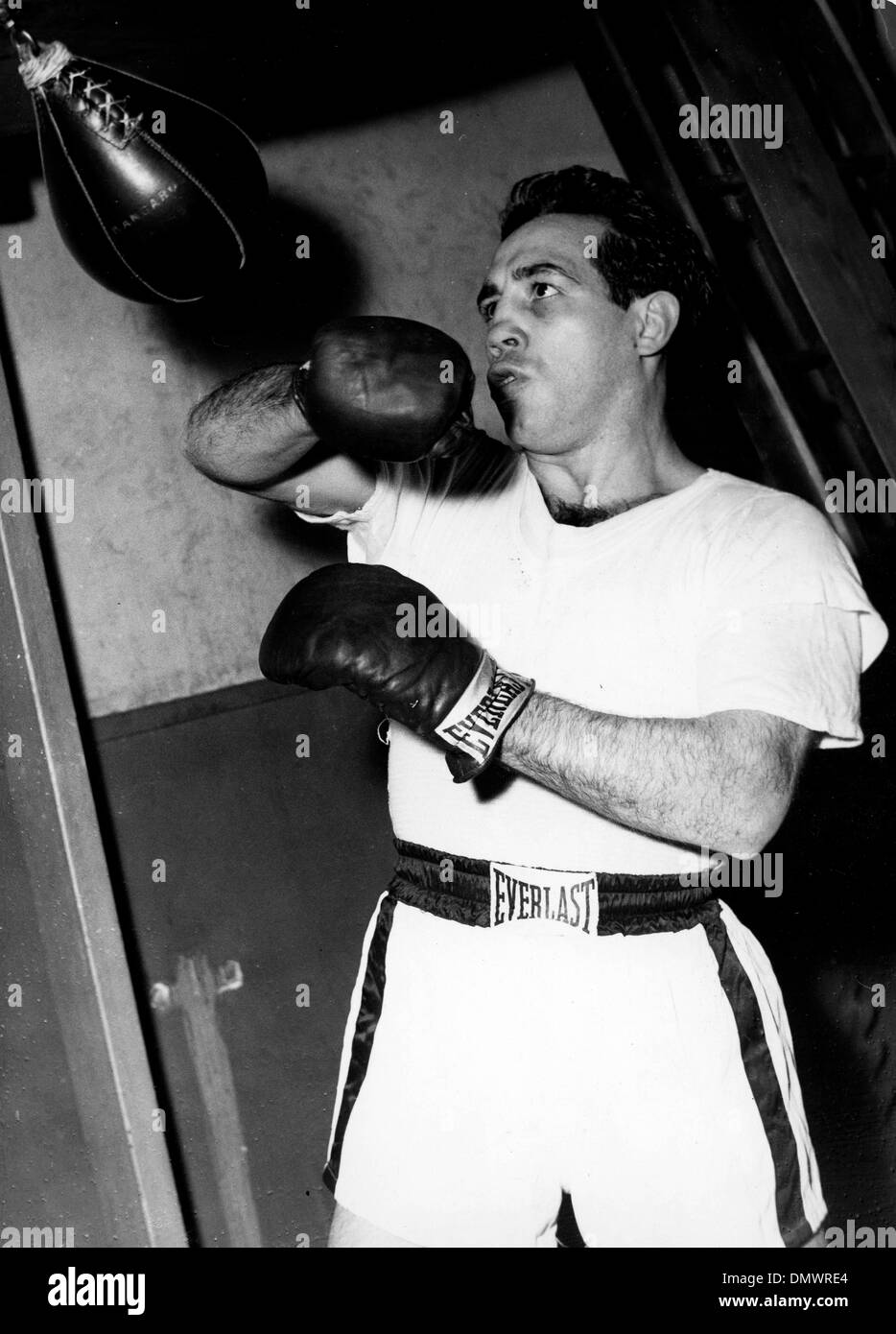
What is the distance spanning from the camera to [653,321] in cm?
170

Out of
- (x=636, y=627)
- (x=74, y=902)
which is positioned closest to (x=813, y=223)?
(x=636, y=627)

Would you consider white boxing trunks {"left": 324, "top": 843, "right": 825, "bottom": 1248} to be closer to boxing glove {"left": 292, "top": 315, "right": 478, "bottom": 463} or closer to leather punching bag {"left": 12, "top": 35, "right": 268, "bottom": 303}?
boxing glove {"left": 292, "top": 315, "right": 478, "bottom": 463}

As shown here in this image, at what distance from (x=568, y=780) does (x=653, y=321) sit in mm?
724

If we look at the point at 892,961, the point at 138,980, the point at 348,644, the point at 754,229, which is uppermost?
the point at 754,229

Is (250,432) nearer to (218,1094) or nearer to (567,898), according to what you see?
(567,898)

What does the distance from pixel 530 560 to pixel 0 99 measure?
1.03 meters

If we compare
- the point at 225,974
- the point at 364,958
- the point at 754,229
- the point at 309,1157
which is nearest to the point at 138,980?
the point at 225,974

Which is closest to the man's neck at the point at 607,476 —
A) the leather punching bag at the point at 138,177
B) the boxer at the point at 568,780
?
the boxer at the point at 568,780

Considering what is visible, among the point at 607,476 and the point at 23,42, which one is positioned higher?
the point at 23,42

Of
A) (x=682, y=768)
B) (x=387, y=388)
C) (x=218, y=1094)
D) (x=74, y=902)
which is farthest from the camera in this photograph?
(x=218, y=1094)

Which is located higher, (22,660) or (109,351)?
(109,351)

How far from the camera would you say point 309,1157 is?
221cm

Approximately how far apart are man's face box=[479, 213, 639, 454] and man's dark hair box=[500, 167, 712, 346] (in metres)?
0.03

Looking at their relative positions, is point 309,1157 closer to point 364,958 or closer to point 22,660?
point 364,958
